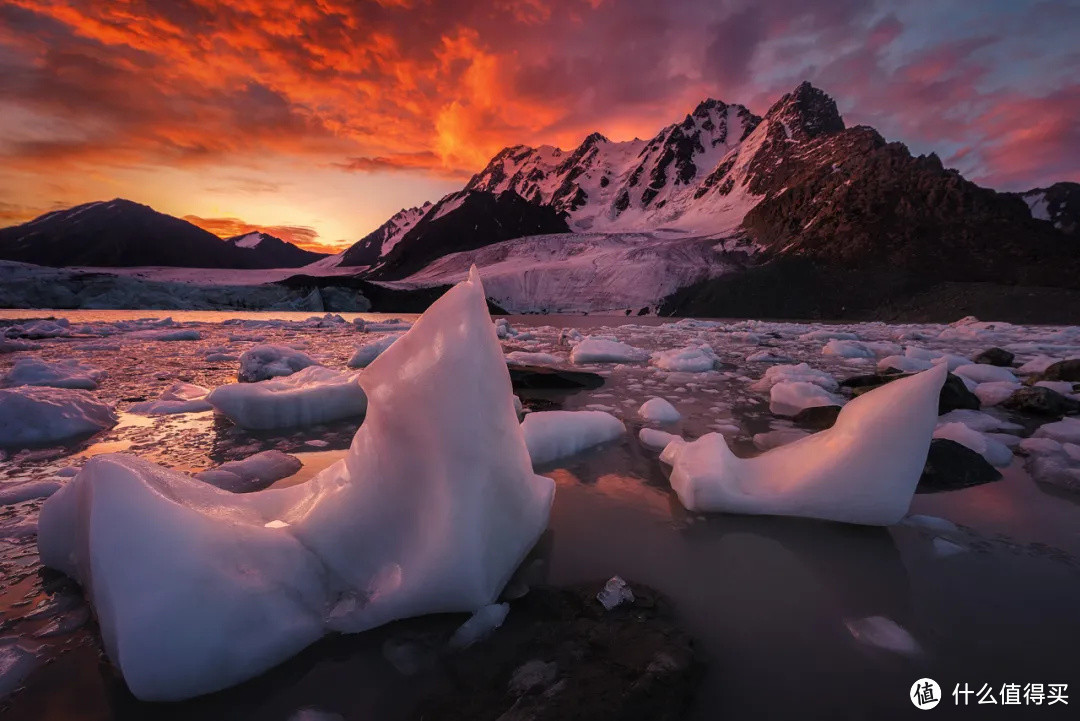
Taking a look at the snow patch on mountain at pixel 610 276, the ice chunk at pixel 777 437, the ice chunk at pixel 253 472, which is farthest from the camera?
the snow patch on mountain at pixel 610 276

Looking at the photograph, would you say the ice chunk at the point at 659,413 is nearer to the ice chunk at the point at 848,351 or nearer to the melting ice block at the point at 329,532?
the melting ice block at the point at 329,532

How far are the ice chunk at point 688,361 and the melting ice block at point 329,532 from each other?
582 cm

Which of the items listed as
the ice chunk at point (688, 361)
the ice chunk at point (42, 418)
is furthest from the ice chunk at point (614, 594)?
the ice chunk at point (688, 361)

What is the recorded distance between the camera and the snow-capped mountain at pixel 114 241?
4978 inches

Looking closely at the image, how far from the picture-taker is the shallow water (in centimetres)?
121

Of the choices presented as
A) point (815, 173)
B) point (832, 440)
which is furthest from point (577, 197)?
point (832, 440)

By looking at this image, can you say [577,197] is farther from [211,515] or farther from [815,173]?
[211,515]

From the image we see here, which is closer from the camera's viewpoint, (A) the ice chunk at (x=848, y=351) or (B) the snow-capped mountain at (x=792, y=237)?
(A) the ice chunk at (x=848, y=351)

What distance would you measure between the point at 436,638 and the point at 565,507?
3.44ft

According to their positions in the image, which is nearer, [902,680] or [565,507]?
[902,680]

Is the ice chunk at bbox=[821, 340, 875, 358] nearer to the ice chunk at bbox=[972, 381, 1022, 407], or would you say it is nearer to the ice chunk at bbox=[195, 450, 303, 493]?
the ice chunk at bbox=[972, 381, 1022, 407]

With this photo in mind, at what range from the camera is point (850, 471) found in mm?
2160

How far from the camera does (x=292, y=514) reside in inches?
72.8

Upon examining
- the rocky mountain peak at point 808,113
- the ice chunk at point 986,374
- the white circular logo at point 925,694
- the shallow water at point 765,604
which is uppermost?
the rocky mountain peak at point 808,113
